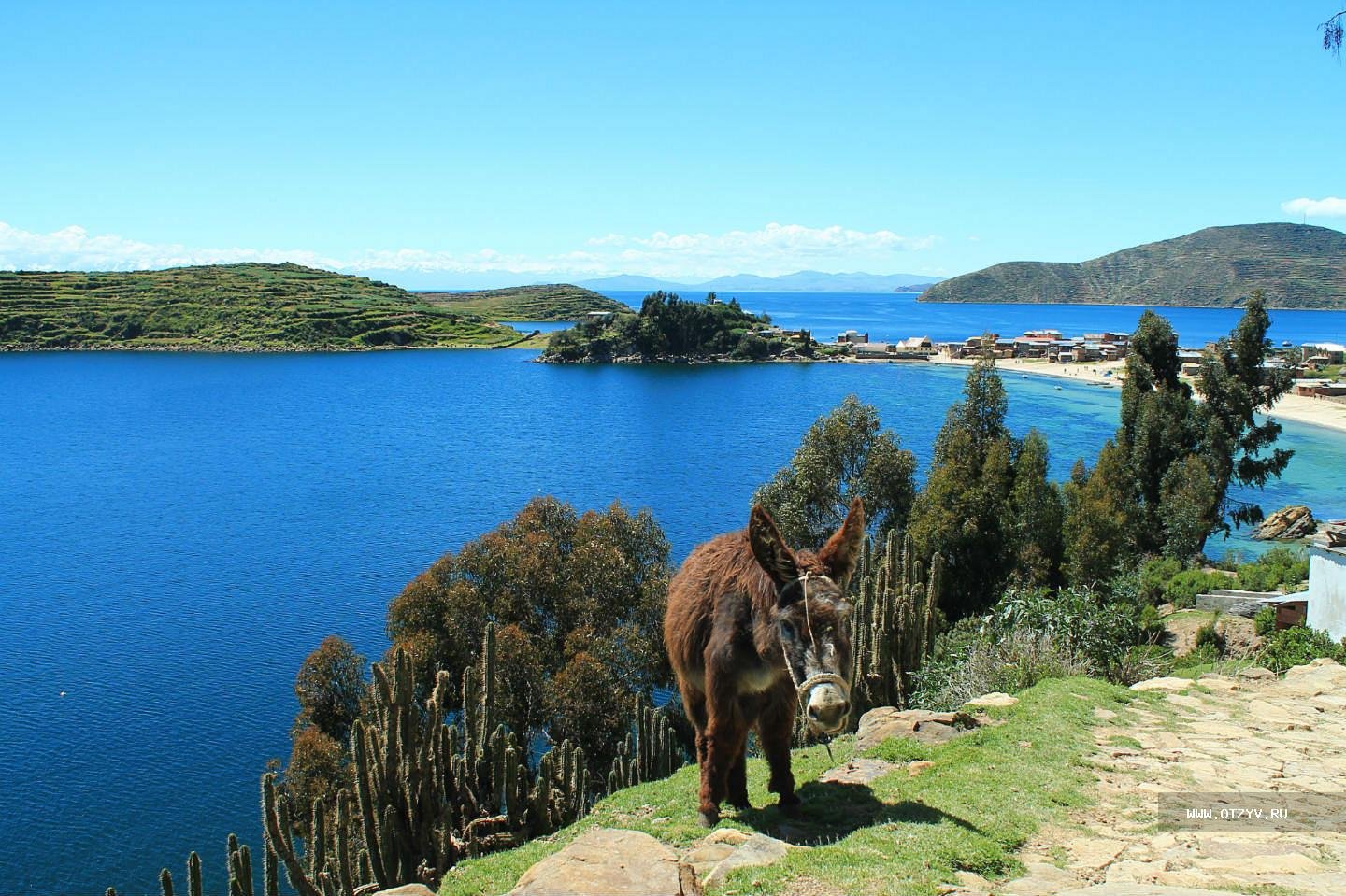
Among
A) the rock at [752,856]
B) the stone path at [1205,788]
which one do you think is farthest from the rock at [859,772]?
the rock at [752,856]

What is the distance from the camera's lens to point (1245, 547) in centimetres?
4372

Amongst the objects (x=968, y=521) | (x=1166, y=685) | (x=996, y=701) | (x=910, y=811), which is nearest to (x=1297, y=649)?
(x=1166, y=685)

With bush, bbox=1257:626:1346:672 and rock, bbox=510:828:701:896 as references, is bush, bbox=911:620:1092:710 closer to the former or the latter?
bush, bbox=1257:626:1346:672

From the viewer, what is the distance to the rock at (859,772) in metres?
8.42

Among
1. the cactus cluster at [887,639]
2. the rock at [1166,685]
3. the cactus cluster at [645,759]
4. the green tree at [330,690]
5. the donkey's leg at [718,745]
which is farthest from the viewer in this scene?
the green tree at [330,690]

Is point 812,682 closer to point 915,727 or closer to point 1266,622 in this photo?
point 915,727

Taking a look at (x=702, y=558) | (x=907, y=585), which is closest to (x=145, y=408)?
(x=907, y=585)

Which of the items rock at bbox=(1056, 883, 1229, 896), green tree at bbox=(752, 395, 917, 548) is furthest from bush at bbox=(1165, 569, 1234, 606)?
rock at bbox=(1056, 883, 1229, 896)

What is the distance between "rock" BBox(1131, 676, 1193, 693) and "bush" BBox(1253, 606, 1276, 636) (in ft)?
35.3

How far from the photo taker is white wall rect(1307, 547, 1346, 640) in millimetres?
17969

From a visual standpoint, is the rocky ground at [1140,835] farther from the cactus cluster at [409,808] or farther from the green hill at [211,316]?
the green hill at [211,316]

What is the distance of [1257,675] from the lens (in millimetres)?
13039

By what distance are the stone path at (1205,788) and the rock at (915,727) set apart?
4.51 ft

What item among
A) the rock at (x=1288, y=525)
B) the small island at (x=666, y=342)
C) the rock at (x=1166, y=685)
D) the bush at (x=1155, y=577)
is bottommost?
the rock at (x=1288, y=525)
